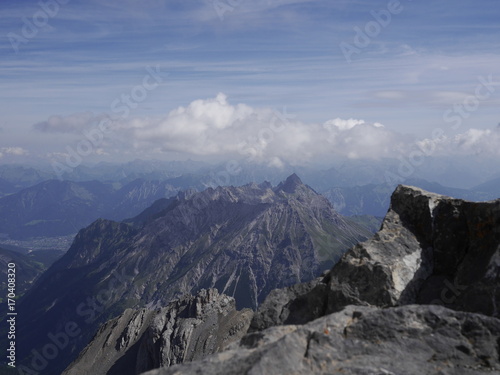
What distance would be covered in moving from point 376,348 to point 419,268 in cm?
891

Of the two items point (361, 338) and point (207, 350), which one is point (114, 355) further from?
point (361, 338)

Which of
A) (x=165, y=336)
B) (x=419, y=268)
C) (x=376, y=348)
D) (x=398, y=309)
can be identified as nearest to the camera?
(x=376, y=348)

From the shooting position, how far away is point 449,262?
20.6 m

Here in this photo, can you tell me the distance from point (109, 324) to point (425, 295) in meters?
181

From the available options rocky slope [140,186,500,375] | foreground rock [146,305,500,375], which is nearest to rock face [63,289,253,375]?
rocky slope [140,186,500,375]

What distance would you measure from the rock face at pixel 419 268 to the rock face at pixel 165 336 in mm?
109481

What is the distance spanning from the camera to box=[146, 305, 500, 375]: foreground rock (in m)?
11.9

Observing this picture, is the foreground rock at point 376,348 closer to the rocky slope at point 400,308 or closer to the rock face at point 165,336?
the rocky slope at point 400,308

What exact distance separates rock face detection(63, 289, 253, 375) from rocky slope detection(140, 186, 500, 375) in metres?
110

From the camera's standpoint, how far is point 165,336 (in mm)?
143375

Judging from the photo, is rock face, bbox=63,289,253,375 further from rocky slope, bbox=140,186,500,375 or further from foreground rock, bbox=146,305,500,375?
foreground rock, bbox=146,305,500,375

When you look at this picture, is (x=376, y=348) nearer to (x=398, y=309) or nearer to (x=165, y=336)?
(x=398, y=309)

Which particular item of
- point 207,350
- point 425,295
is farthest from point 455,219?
point 207,350

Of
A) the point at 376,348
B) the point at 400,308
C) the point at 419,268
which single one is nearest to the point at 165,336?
the point at 419,268
